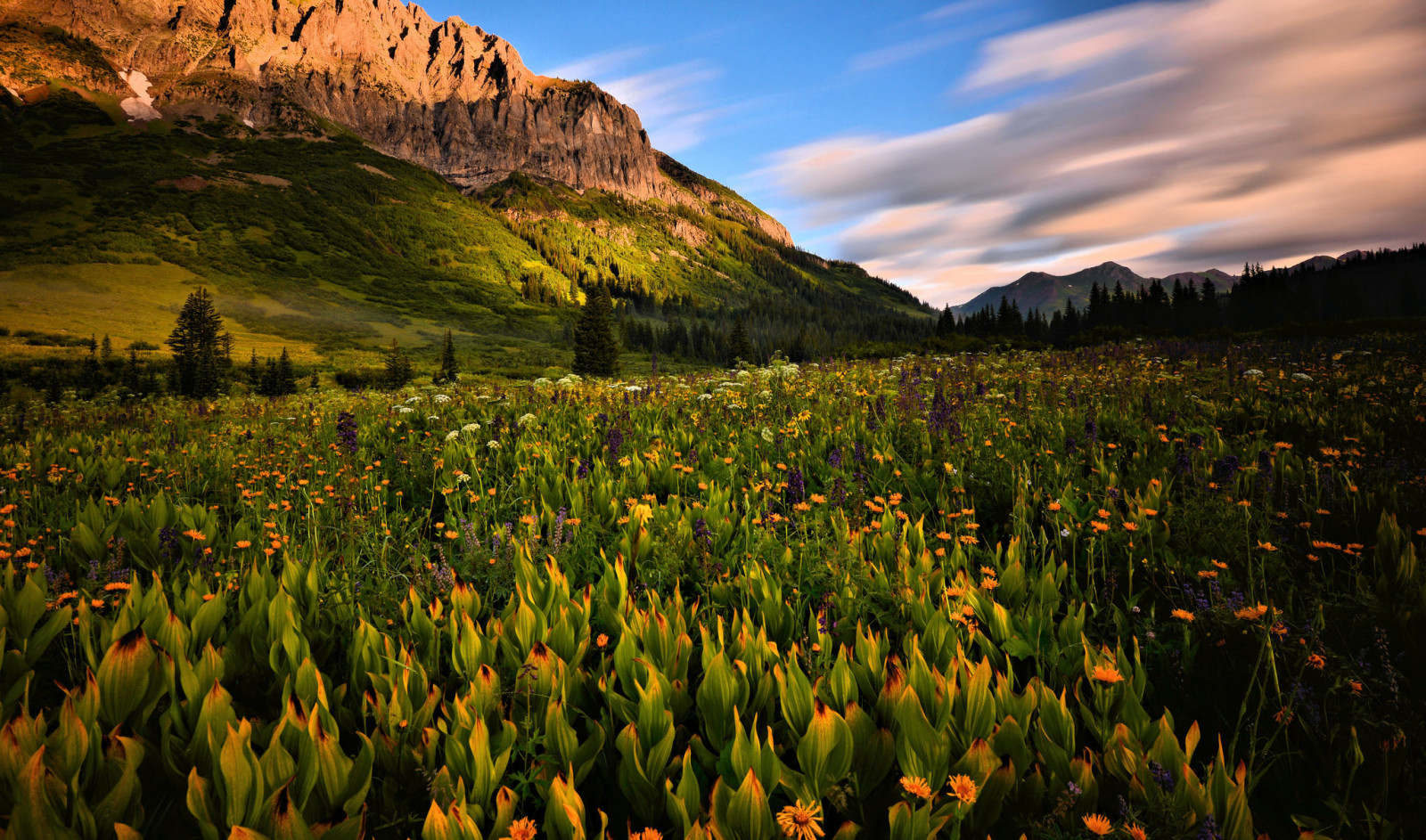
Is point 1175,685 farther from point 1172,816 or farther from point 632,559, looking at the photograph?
A: point 632,559

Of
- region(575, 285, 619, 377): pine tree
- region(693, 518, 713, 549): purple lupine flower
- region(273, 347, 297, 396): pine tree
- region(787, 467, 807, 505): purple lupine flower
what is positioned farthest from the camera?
region(575, 285, 619, 377): pine tree

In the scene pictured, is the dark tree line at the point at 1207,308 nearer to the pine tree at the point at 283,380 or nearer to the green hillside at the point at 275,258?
the green hillside at the point at 275,258

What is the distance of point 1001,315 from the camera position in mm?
78625

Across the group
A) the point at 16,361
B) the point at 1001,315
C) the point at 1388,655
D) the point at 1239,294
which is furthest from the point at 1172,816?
the point at 1239,294

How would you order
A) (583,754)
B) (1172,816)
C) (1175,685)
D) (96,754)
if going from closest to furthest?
1. (1172,816)
2. (96,754)
3. (583,754)
4. (1175,685)

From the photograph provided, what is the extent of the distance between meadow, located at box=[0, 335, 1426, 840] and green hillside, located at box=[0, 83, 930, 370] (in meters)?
69.7

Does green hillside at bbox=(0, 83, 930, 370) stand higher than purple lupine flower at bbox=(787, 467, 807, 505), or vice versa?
green hillside at bbox=(0, 83, 930, 370)

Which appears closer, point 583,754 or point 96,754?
point 96,754

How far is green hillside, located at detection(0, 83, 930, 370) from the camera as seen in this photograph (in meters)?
91.6

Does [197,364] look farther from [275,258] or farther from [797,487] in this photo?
[275,258]

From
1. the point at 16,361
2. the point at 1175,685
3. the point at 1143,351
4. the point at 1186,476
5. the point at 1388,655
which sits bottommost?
the point at 1175,685

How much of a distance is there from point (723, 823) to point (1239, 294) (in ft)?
340

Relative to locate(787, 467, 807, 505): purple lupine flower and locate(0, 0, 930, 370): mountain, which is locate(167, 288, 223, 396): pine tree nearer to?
locate(787, 467, 807, 505): purple lupine flower

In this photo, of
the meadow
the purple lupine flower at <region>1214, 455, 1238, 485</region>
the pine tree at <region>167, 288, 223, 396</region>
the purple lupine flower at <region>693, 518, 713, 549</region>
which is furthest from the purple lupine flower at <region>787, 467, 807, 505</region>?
the pine tree at <region>167, 288, 223, 396</region>
